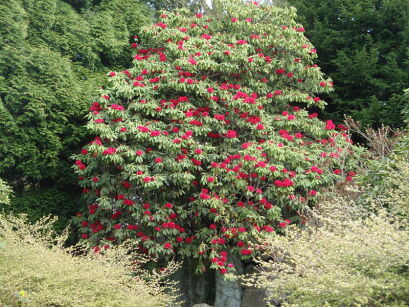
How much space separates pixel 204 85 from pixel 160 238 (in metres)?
2.51

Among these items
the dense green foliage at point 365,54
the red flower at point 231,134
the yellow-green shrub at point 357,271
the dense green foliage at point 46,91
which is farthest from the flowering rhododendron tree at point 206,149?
the yellow-green shrub at point 357,271

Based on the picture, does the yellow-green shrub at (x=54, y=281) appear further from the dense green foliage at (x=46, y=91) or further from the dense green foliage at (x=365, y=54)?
the dense green foliage at (x=365, y=54)

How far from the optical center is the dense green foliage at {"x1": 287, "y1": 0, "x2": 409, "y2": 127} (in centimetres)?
987

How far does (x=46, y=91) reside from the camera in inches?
310

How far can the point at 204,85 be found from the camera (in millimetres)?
7660

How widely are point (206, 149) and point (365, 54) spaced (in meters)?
4.84

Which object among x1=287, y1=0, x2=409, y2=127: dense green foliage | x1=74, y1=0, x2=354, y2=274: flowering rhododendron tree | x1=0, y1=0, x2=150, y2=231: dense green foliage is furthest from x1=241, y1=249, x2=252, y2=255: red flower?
x1=287, y1=0, x2=409, y2=127: dense green foliage

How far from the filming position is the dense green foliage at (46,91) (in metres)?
7.61

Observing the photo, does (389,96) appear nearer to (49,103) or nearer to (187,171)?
(187,171)

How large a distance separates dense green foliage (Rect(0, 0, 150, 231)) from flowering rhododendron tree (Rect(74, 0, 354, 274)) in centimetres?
78

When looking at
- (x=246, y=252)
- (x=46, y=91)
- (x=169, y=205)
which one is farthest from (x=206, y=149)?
(x=46, y=91)

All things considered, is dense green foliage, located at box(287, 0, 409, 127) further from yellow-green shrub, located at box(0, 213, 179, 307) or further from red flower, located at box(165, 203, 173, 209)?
Result: yellow-green shrub, located at box(0, 213, 179, 307)

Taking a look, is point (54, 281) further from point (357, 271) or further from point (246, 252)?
point (246, 252)

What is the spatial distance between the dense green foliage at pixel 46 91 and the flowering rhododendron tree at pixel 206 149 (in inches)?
30.5
